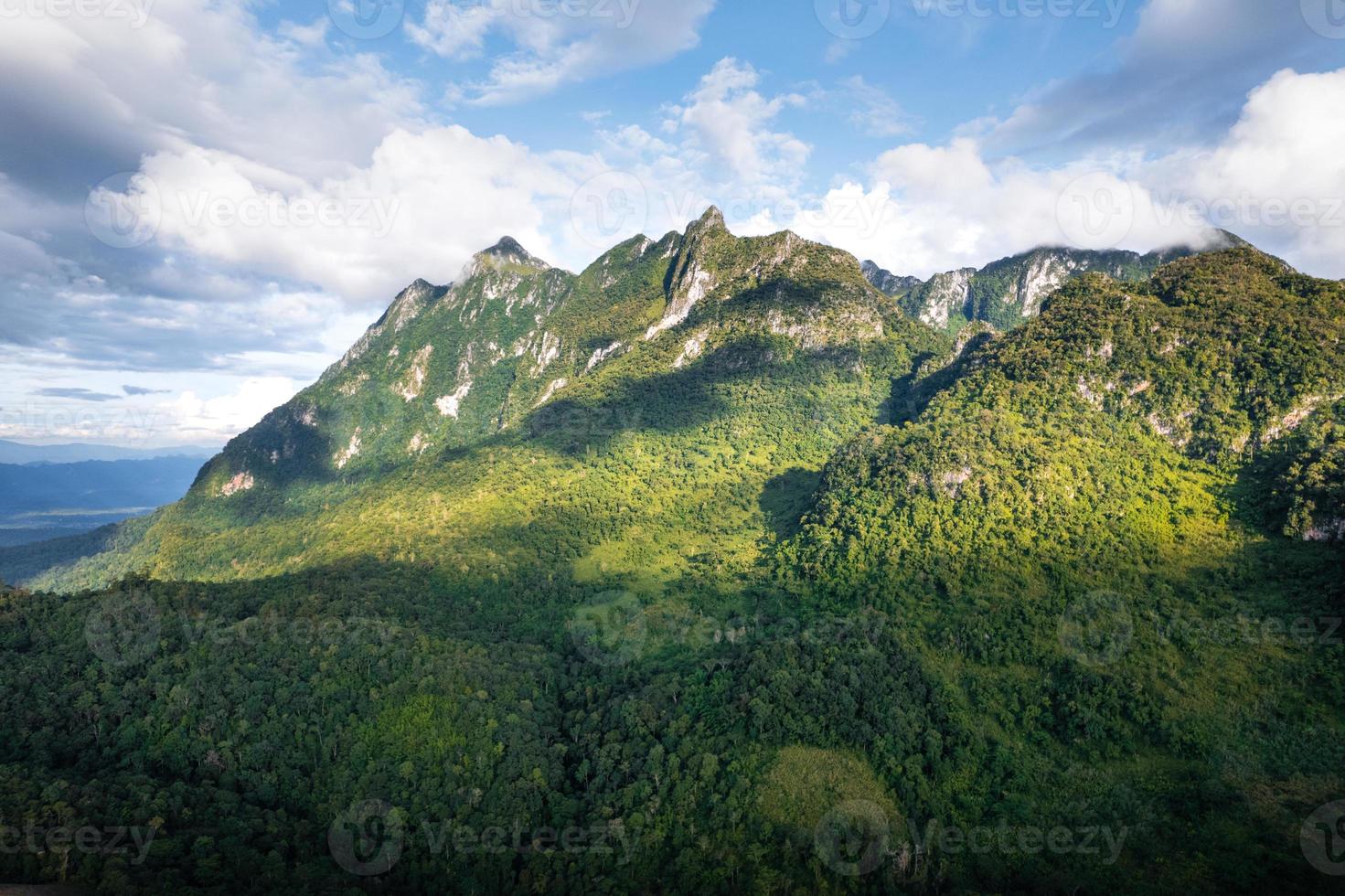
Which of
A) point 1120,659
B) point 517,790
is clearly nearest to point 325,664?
point 517,790

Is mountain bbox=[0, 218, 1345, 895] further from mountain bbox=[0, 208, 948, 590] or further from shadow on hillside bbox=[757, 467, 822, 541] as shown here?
mountain bbox=[0, 208, 948, 590]

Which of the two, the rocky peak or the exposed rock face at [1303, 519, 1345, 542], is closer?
the exposed rock face at [1303, 519, 1345, 542]

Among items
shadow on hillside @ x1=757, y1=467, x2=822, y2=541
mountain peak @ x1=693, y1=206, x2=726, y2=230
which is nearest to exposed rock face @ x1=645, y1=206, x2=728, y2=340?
mountain peak @ x1=693, y1=206, x2=726, y2=230

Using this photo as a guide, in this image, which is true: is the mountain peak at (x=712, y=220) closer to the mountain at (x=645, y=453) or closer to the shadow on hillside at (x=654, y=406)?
the mountain at (x=645, y=453)

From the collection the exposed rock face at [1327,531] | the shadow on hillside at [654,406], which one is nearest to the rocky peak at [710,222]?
the shadow on hillside at [654,406]

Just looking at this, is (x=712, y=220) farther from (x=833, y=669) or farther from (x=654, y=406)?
(x=833, y=669)

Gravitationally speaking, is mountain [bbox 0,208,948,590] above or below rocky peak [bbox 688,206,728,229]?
below

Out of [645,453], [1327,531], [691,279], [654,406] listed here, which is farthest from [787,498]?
[691,279]

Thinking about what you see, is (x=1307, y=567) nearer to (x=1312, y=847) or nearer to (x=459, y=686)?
(x=1312, y=847)

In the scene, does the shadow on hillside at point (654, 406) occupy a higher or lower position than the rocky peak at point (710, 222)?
lower
